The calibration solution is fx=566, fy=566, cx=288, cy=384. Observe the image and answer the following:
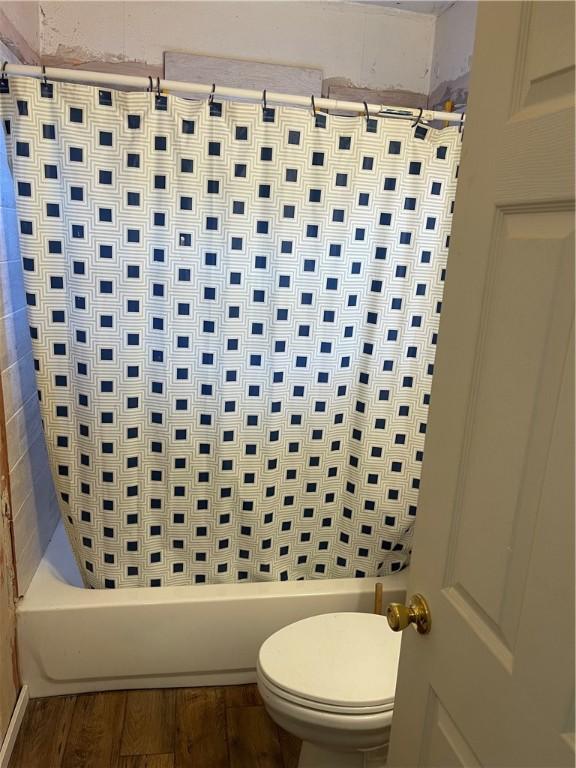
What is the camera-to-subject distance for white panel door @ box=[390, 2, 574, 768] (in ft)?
1.86

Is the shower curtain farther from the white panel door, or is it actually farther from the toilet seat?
the white panel door

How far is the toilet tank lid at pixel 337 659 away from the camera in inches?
51.8

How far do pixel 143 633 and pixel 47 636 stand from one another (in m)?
0.28

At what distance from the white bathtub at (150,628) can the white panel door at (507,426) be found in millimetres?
1046

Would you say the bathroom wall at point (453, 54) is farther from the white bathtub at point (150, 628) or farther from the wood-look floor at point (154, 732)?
the wood-look floor at point (154, 732)

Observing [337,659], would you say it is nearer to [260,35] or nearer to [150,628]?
[150,628]

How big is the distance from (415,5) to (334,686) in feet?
7.41

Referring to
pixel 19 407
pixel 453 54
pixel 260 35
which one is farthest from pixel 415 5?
pixel 19 407

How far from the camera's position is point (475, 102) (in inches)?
28.0

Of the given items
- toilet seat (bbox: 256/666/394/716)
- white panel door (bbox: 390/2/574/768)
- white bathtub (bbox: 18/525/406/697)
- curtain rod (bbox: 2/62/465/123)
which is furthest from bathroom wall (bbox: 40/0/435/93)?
toilet seat (bbox: 256/666/394/716)

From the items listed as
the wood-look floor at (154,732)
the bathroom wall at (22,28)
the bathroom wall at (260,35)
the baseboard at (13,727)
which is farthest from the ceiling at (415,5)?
the baseboard at (13,727)

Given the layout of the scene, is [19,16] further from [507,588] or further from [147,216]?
[507,588]

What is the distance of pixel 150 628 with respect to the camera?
1755mm

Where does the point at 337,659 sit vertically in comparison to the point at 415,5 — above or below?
below
